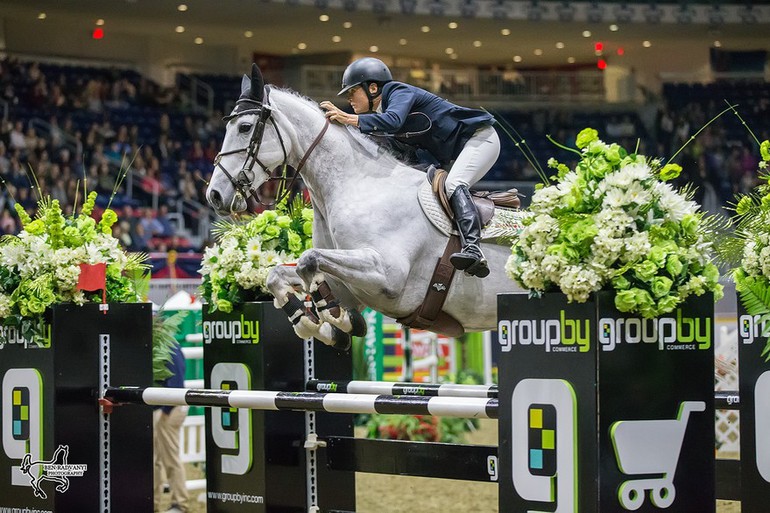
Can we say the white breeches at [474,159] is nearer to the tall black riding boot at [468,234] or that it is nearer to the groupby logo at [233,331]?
the tall black riding boot at [468,234]

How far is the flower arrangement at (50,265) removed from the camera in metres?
5.47

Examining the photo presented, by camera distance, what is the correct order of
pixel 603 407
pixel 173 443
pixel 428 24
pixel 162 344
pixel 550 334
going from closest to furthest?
1. pixel 603 407
2. pixel 550 334
3. pixel 162 344
4. pixel 173 443
5. pixel 428 24

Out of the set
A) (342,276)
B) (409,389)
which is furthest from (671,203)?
(409,389)

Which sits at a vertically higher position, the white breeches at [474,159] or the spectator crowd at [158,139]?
the spectator crowd at [158,139]

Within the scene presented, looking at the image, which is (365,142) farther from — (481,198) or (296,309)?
(296,309)

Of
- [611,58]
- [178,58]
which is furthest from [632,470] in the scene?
[611,58]

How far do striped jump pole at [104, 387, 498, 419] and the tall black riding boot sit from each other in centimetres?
80

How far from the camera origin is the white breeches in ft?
17.1

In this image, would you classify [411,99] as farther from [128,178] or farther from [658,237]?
[128,178]

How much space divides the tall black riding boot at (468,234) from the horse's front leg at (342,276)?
31cm

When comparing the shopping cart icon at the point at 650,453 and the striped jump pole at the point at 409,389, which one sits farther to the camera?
the striped jump pole at the point at 409,389

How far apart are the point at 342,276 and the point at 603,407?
1587 mm

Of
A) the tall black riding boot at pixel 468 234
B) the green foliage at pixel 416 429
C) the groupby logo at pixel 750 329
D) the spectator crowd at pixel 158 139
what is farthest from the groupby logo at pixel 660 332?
the spectator crowd at pixel 158 139

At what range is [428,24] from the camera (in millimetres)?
23953
